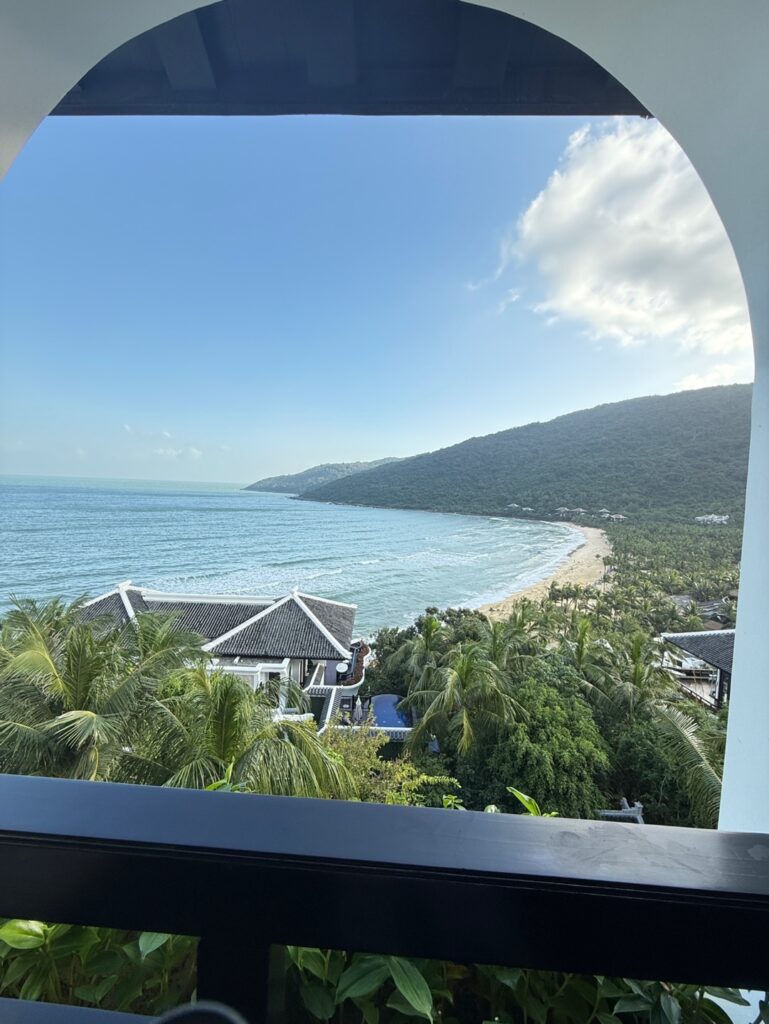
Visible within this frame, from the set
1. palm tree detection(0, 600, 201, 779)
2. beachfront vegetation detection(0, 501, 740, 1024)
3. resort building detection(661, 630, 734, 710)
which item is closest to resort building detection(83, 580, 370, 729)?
beachfront vegetation detection(0, 501, 740, 1024)

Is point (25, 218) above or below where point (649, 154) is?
above

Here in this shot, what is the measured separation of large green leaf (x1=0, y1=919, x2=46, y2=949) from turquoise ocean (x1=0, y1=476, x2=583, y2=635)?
28.1 ft

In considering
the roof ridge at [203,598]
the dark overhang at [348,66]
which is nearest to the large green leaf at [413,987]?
the dark overhang at [348,66]

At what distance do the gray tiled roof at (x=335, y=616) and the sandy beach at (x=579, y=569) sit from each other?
9.74 ft

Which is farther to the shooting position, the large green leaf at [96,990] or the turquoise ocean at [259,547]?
the turquoise ocean at [259,547]

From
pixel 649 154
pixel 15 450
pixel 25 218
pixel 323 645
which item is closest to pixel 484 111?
pixel 323 645

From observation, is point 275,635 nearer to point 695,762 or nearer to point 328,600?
point 328,600

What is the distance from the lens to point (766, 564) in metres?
0.61

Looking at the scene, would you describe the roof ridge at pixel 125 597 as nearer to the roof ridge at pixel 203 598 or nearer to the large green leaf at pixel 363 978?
the roof ridge at pixel 203 598

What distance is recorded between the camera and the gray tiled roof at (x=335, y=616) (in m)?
9.51

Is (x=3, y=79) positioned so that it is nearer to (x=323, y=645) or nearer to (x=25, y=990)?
(x=25, y=990)

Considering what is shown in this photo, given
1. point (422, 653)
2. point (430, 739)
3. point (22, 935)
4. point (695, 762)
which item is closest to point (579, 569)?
point (422, 653)

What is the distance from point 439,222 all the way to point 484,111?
1868 cm

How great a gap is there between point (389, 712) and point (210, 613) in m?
4.70
